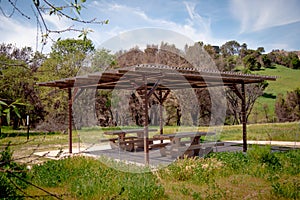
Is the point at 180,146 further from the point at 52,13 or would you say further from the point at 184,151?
the point at 52,13

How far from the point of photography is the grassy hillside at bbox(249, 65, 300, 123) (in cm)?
2678

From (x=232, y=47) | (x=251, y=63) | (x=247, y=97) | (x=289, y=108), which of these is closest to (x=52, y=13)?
(x=247, y=97)

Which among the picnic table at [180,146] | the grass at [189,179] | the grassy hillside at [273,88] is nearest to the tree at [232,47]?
the grassy hillside at [273,88]

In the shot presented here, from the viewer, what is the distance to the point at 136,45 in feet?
76.8

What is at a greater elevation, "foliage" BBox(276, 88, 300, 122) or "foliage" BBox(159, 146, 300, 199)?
"foliage" BBox(276, 88, 300, 122)

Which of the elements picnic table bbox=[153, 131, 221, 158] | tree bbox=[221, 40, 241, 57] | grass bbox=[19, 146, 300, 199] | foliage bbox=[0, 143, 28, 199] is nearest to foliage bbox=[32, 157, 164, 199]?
grass bbox=[19, 146, 300, 199]

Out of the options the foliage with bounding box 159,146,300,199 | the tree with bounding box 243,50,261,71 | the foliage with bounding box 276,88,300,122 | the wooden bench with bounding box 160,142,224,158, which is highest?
the tree with bounding box 243,50,261,71

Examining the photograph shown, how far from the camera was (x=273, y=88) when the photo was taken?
1280 inches

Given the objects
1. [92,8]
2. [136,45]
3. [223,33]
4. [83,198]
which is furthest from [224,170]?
[136,45]

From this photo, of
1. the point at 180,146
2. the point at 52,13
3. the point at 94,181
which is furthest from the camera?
the point at 180,146

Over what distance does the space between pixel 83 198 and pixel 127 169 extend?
2203mm

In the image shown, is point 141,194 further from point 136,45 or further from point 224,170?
point 136,45

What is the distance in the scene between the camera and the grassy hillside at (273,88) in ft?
87.8

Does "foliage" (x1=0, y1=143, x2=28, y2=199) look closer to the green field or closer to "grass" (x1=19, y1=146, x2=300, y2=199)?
the green field
